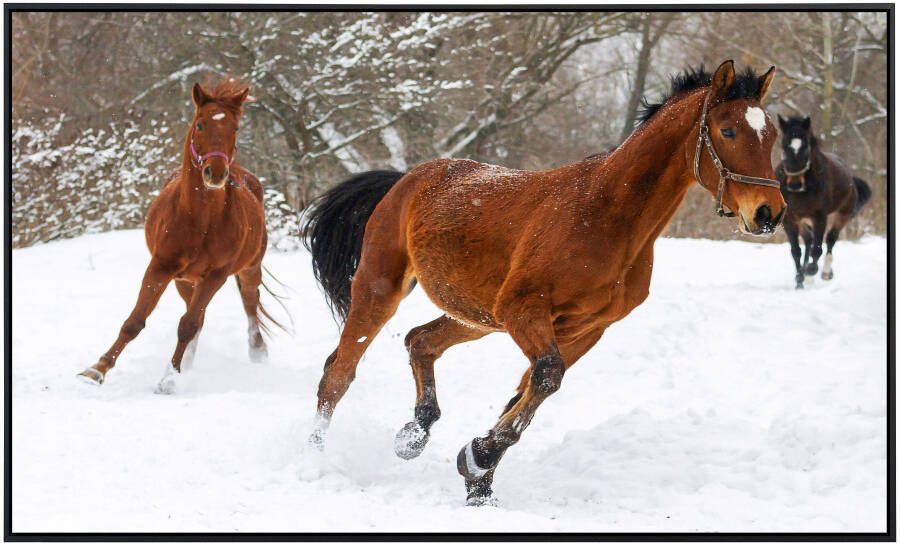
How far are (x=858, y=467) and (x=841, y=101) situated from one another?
16.2 m

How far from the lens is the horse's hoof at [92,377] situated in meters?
6.79

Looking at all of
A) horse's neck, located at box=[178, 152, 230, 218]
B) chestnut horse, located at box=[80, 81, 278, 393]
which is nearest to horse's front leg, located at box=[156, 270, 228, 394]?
chestnut horse, located at box=[80, 81, 278, 393]

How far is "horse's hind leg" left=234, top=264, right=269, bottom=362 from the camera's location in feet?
28.3

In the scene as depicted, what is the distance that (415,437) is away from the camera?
203 inches

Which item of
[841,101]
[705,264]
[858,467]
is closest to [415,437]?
[858,467]

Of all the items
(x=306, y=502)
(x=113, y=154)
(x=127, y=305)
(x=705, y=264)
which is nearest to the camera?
(x=306, y=502)

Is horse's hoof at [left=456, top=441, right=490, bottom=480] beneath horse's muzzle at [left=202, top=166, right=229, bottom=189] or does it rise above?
beneath

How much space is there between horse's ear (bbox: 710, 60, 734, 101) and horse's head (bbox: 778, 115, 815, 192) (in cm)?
720

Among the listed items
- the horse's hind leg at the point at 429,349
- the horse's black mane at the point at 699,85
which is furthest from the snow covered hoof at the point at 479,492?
the horse's black mane at the point at 699,85

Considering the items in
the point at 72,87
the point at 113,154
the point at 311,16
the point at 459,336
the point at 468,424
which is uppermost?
the point at 311,16

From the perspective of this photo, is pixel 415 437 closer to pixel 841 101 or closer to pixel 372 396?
pixel 372 396

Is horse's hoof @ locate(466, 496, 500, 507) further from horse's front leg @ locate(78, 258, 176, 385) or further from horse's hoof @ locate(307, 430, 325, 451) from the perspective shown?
horse's front leg @ locate(78, 258, 176, 385)

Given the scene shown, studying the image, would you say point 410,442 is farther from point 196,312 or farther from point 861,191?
point 861,191

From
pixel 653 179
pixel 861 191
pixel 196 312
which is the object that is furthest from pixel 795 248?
pixel 653 179
